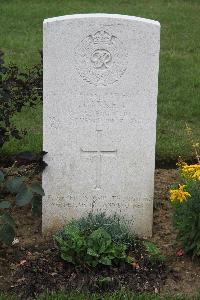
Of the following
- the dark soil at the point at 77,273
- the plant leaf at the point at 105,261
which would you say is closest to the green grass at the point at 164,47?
the dark soil at the point at 77,273

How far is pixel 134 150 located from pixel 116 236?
56cm

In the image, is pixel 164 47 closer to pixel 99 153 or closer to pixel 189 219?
pixel 99 153

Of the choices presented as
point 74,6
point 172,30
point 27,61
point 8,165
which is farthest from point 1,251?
point 74,6

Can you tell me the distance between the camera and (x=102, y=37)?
13.8ft

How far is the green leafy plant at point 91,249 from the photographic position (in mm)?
4055

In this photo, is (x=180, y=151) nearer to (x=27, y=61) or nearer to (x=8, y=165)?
(x=8, y=165)

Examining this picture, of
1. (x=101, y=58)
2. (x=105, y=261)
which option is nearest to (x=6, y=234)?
(x=105, y=261)

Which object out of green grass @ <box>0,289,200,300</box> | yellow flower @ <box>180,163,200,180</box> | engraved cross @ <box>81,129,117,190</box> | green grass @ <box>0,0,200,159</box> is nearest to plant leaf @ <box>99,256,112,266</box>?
green grass @ <box>0,289,200,300</box>

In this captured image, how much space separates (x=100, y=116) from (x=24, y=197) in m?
0.76

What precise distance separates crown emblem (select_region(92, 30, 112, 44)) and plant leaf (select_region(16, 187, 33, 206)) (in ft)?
3.32

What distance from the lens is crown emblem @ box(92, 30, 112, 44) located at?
4191 mm

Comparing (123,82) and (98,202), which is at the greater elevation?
(123,82)

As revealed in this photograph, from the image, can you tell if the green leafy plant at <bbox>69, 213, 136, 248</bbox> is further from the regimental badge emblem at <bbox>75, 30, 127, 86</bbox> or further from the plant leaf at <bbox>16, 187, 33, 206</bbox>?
the regimental badge emblem at <bbox>75, 30, 127, 86</bbox>

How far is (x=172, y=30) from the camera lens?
35.3ft
